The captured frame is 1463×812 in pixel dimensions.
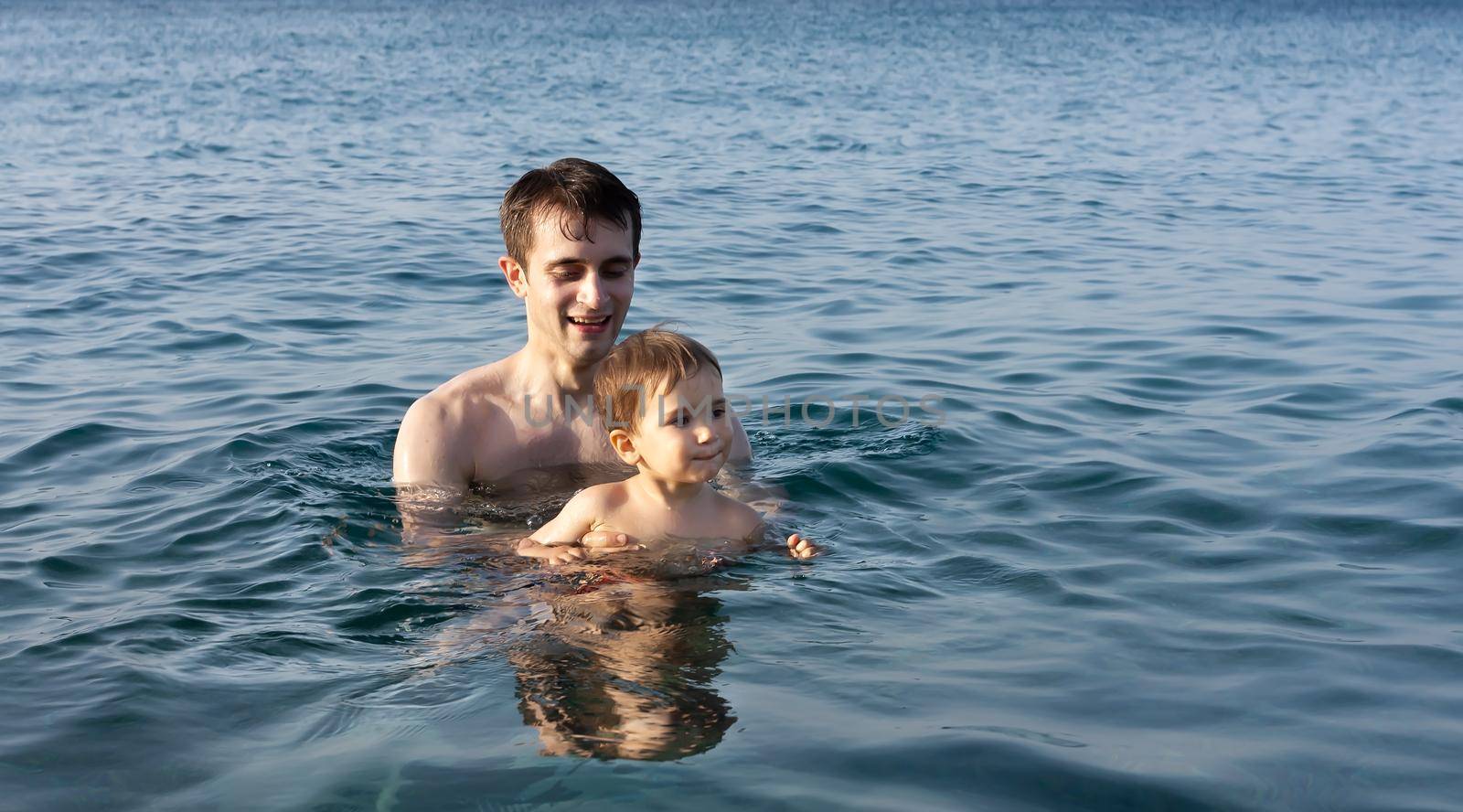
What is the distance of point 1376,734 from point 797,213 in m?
11.2

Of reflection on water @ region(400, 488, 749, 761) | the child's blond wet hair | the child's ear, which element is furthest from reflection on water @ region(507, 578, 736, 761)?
the child's blond wet hair

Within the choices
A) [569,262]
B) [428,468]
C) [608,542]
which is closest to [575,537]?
[608,542]

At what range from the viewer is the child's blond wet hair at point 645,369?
4816 mm

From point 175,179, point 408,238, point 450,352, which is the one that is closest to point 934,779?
point 450,352

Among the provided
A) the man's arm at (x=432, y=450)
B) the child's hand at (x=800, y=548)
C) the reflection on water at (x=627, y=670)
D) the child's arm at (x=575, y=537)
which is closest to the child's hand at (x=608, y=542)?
the child's arm at (x=575, y=537)

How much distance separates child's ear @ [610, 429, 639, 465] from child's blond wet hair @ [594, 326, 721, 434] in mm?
27

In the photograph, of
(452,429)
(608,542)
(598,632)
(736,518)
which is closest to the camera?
(598,632)

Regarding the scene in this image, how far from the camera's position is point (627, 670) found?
4.15 m

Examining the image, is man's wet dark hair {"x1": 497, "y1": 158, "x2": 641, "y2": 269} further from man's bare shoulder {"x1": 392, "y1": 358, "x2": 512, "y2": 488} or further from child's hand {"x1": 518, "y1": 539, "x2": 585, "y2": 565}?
child's hand {"x1": 518, "y1": 539, "x2": 585, "y2": 565}

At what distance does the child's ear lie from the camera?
16.4 feet

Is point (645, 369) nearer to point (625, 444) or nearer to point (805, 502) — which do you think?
point (625, 444)

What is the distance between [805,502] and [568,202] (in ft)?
5.52

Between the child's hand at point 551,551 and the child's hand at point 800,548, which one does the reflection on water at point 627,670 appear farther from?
the child's hand at point 800,548

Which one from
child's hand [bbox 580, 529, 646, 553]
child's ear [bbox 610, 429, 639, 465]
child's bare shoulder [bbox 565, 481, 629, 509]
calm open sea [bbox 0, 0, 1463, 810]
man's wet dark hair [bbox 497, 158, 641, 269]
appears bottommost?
calm open sea [bbox 0, 0, 1463, 810]
